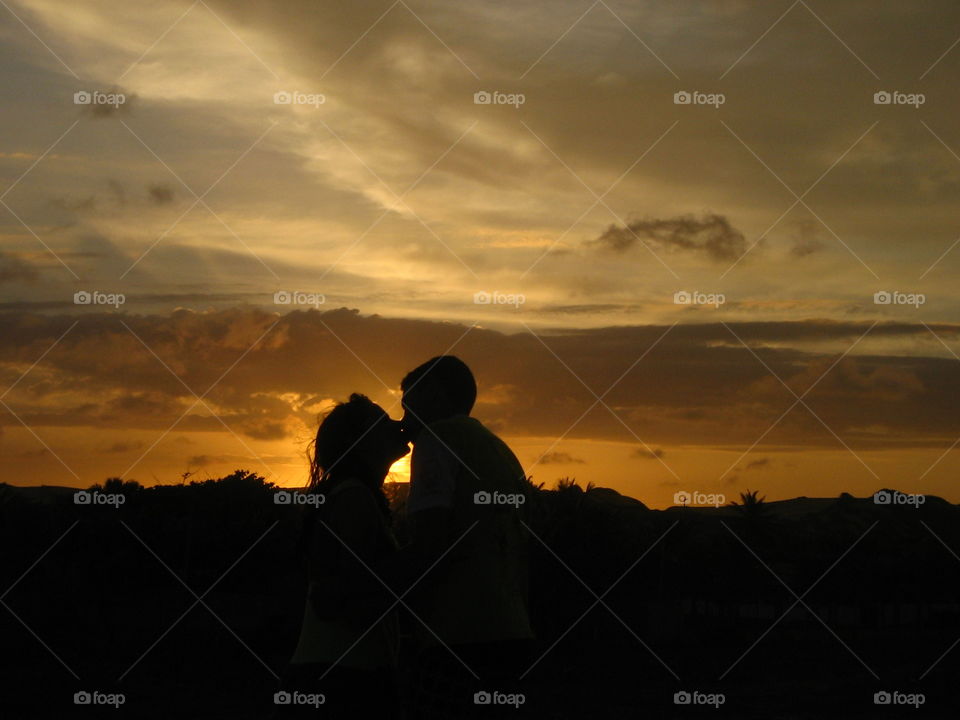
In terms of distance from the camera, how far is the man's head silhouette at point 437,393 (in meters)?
A: 4.54

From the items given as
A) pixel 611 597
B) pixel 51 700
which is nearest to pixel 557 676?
pixel 611 597

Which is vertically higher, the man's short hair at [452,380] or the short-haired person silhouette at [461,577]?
the man's short hair at [452,380]

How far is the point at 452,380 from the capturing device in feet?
15.0

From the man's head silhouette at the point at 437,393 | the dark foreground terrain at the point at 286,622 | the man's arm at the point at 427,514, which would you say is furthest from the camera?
the dark foreground terrain at the point at 286,622

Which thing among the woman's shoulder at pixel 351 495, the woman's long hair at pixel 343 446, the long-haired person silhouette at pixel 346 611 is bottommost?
the long-haired person silhouette at pixel 346 611

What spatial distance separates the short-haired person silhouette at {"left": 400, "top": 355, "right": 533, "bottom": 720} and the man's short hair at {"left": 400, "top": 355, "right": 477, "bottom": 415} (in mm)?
229

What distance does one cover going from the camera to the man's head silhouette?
14.9 ft

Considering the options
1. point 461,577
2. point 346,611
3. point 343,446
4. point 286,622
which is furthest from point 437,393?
point 286,622

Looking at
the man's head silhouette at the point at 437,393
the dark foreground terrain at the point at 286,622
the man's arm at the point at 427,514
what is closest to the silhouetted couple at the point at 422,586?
the man's arm at the point at 427,514

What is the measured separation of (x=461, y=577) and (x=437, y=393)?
80 centimetres

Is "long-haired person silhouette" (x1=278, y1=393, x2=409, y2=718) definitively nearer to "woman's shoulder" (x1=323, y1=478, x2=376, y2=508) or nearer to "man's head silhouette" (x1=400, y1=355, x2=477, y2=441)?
"woman's shoulder" (x1=323, y1=478, x2=376, y2=508)

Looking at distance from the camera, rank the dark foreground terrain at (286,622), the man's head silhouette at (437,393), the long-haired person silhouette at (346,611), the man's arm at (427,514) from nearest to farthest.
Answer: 1. the man's arm at (427,514)
2. the long-haired person silhouette at (346,611)
3. the man's head silhouette at (437,393)
4. the dark foreground terrain at (286,622)

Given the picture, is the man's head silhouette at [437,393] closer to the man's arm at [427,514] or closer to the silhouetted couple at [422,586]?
the silhouetted couple at [422,586]

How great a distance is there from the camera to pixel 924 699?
3234cm
